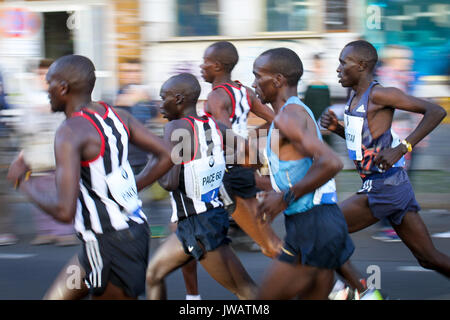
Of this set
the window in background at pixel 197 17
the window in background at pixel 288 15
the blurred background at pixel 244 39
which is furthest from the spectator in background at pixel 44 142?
the window in background at pixel 288 15

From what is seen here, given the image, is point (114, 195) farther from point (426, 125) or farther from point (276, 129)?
point (426, 125)

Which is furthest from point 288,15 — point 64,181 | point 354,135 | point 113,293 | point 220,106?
point 64,181

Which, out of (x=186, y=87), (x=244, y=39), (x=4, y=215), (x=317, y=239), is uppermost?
(x=244, y=39)

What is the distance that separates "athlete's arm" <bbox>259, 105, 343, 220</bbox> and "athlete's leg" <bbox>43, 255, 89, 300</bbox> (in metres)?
1.03

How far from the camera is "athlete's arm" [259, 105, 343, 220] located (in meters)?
3.56

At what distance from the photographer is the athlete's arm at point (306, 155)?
3561 mm

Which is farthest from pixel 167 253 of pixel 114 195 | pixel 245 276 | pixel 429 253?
pixel 429 253

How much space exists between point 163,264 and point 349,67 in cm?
196

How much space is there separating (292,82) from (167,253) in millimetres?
1376

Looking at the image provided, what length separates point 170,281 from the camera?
5.81 meters

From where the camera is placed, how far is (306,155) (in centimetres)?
371

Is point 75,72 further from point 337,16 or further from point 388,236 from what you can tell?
point 337,16

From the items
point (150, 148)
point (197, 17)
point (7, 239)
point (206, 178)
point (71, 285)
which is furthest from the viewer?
point (197, 17)

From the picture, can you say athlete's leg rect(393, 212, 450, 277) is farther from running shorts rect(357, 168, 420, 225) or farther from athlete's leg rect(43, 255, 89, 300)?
athlete's leg rect(43, 255, 89, 300)
